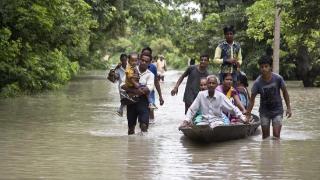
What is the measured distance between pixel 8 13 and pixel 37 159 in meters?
11.9

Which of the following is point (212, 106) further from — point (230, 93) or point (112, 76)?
point (112, 76)

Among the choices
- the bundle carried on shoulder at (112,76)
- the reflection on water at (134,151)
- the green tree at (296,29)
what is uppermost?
the green tree at (296,29)

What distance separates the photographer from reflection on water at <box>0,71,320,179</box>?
889 centimetres

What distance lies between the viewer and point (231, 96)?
12484mm

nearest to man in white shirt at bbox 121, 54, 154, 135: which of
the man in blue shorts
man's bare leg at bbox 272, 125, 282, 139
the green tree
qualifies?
the man in blue shorts

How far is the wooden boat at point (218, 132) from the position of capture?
11.1 meters

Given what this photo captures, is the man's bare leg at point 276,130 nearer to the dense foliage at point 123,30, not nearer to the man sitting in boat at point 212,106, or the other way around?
the man sitting in boat at point 212,106

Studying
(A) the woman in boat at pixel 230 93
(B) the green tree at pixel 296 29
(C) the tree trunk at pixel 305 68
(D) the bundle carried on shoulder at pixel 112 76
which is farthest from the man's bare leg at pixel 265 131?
(C) the tree trunk at pixel 305 68

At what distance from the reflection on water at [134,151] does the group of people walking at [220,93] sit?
434mm

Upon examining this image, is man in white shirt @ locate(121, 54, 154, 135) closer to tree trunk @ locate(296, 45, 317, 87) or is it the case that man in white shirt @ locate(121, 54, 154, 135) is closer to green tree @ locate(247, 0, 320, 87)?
green tree @ locate(247, 0, 320, 87)

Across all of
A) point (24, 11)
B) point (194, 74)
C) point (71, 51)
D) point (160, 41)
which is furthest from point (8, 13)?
point (160, 41)

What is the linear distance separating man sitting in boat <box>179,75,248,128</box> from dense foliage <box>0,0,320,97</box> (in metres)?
4.05

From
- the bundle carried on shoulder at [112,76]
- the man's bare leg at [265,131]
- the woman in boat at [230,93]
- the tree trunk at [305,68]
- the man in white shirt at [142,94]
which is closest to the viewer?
the man's bare leg at [265,131]

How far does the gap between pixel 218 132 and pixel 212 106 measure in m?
0.47
